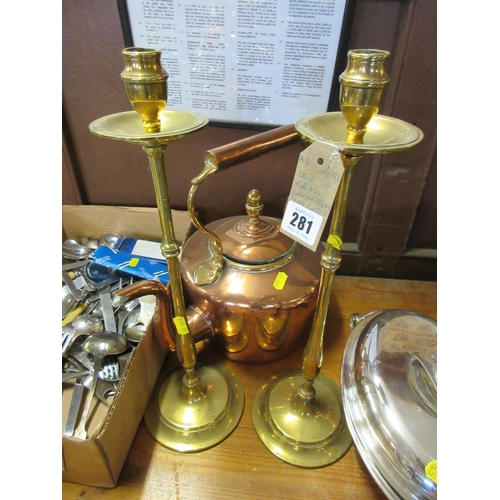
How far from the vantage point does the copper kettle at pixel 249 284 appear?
1.84ft

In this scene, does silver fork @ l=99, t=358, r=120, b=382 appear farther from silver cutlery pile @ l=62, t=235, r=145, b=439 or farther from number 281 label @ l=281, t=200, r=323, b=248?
number 281 label @ l=281, t=200, r=323, b=248

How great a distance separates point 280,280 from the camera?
1.91 feet

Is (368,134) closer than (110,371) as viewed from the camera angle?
Yes

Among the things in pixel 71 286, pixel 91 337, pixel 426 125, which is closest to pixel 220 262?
pixel 91 337

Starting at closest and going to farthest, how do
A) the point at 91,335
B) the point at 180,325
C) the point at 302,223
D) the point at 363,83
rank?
the point at 363,83, the point at 302,223, the point at 180,325, the point at 91,335

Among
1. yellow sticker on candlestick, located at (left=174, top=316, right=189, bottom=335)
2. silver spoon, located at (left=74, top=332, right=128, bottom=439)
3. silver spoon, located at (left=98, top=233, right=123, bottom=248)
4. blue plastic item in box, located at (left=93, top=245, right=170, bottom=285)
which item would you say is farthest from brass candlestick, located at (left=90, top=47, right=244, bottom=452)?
silver spoon, located at (left=98, top=233, right=123, bottom=248)

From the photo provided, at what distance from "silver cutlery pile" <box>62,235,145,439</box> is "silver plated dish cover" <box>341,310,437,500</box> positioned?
38 centimetres

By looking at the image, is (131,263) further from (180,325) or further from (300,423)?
(300,423)

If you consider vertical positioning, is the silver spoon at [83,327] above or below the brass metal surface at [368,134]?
below

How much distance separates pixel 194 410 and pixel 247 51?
0.64 m

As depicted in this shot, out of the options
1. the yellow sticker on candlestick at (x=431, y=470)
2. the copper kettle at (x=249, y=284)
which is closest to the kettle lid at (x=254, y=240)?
the copper kettle at (x=249, y=284)

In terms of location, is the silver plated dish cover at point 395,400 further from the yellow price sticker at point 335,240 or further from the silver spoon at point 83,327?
the silver spoon at point 83,327

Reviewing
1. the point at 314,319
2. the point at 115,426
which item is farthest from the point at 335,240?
the point at 115,426

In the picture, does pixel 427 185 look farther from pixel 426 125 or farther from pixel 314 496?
pixel 314 496
